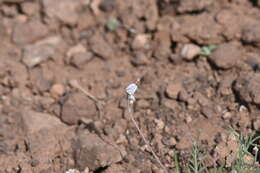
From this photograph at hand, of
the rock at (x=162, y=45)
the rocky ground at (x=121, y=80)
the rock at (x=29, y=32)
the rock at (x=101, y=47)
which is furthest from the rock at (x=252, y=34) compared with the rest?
the rock at (x=29, y=32)

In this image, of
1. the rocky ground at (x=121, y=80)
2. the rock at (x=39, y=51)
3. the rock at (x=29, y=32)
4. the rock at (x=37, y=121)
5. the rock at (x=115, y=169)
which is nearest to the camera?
the rock at (x=115, y=169)

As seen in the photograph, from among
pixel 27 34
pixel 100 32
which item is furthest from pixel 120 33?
pixel 27 34

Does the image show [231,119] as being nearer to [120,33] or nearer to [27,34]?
[120,33]

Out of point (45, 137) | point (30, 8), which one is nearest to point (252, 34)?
point (45, 137)

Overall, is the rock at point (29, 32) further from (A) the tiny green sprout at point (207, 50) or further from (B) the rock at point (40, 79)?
(A) the tiny green sprout at point (207, 50)

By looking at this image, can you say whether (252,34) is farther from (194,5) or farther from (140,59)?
(140,59)

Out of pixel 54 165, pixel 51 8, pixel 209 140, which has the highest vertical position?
pixel 51 8
